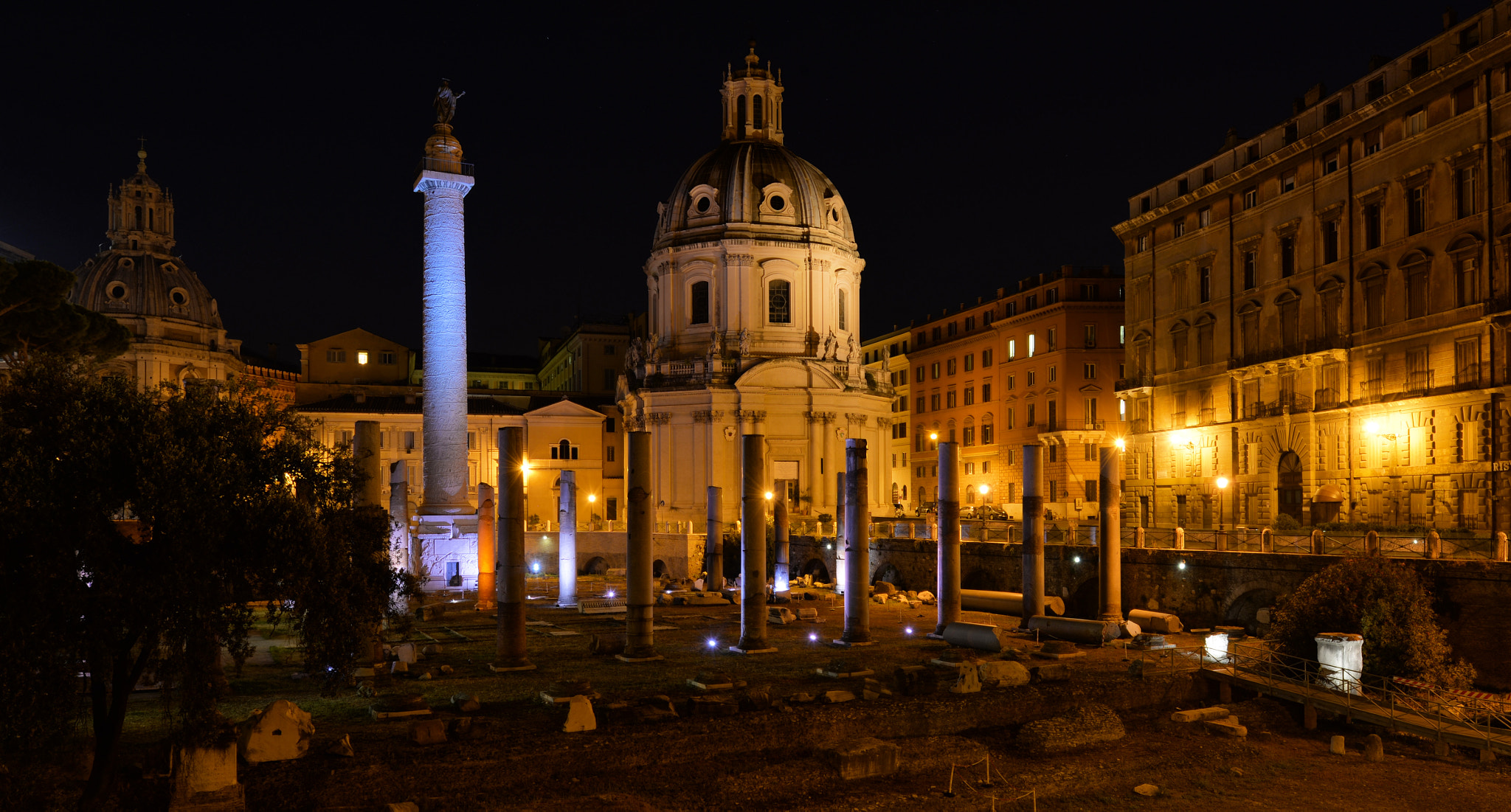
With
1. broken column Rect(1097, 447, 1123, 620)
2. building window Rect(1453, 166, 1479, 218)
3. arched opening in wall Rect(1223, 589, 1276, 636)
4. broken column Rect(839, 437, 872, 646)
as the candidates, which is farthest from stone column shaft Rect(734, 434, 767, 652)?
building window Rect(1453, 166, 1479, 218)

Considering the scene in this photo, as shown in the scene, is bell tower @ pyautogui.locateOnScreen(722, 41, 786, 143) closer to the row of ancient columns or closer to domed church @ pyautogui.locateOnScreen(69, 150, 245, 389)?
domed church @ pyautogui.locateOnScreen(69, 150, 245, 389)

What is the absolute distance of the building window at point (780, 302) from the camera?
63062mm

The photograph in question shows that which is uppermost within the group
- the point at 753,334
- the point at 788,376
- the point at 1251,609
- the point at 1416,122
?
the point at 1416,122

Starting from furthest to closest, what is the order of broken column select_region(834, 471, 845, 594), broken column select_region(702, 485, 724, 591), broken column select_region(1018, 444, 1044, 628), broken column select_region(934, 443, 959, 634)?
broken column select_region(702, 485, 724, 591)
broken column select_region(834, 471, 845, 594)
broken column select_region(1018, 444, 1044, 628)
broken column select_region(934, 443, 959, 634)

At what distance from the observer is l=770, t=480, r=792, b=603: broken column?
39.5 metres

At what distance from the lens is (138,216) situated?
71.6m

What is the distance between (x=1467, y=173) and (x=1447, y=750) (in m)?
22.7

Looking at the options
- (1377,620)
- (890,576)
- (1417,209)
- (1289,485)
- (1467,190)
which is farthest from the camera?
(890,576)

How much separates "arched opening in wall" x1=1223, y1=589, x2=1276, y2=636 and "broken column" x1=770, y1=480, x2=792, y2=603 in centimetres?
1350

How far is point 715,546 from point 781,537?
2383 millimetres

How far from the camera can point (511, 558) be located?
2345cm

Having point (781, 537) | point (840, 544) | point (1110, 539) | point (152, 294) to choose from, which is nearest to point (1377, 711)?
point (1110, 539)

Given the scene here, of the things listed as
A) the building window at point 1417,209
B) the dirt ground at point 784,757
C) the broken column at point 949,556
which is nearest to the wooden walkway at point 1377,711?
the dirt ground at point 784,757

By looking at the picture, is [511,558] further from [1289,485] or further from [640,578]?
[1289,485]
